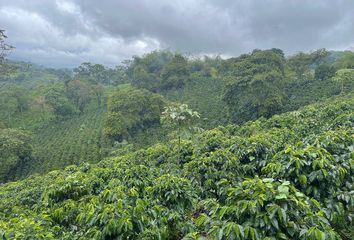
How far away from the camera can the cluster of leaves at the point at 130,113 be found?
31.5 meters

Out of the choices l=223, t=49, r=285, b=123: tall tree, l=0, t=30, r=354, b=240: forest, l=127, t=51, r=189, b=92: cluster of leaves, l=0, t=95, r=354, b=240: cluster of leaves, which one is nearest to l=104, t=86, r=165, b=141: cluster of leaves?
l=0, t=30, r=354, b=240: forest

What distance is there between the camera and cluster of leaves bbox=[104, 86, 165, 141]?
103 ft

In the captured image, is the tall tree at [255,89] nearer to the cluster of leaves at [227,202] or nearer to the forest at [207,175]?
the forest at [207,175]

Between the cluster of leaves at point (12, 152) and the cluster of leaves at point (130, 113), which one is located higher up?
the cluster of leaves at point (130, 113)

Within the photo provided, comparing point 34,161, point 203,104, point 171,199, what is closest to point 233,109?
point 203,104

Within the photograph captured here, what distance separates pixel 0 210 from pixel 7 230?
5.72m

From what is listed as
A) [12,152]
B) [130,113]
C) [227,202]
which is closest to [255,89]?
[130,113]

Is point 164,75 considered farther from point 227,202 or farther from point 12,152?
point 227,202

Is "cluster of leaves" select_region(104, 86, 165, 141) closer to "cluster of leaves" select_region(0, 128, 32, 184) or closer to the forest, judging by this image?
the forest

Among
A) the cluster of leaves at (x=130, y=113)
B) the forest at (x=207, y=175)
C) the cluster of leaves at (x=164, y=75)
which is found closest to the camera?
the forest at (x=207, y=175)

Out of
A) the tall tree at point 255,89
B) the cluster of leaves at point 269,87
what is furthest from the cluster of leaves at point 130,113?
the tall tree at point 255,89

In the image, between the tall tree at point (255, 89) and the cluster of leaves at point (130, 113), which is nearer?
the tall tree at point (255, 89)

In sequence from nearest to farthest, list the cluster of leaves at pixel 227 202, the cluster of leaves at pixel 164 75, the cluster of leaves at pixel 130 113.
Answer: the cluster of leaves at pixel 227 202, the cluster of leaves at pixel 130 113, the cluster of leaves at pixel 164 75

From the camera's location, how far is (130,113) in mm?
33781
